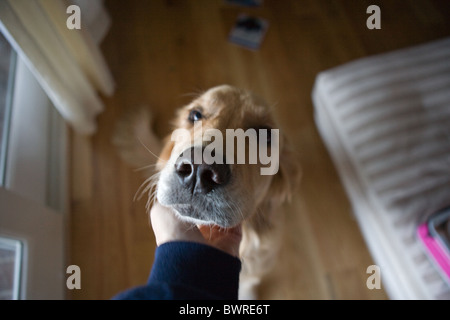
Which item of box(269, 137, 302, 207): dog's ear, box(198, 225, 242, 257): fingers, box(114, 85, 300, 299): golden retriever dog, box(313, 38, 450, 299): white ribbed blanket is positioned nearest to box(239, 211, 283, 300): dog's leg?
box(114, 85, 300, 299): golden retriever dog

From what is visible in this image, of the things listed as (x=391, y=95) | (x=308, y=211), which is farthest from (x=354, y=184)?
(x=391, y=95)

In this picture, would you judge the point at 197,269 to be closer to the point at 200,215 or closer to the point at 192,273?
the point at 192,273

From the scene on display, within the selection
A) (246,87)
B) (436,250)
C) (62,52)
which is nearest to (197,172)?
(436,250)

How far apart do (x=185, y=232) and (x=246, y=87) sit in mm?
1839

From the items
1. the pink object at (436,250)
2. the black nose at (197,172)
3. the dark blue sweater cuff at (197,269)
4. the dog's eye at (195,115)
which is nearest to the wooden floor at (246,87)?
the pink object at (436,250)

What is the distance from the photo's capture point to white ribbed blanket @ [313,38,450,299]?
58.2 inches

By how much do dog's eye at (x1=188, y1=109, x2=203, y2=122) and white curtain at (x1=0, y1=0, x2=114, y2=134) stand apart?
91cm

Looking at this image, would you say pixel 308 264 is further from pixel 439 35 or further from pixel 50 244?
pixel 439 35

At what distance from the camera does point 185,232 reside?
3.11ft

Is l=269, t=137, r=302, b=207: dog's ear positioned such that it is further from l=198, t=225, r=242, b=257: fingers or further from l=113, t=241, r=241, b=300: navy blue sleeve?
l=113, t=241, r=241, b=300: navy blue sleeve

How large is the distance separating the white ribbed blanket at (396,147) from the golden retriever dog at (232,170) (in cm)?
48

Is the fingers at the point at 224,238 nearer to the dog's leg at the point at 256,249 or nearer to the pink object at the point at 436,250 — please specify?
the dog's leg at the point at 256,249

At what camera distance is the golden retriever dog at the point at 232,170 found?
93cm

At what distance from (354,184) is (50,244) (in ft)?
6.35
